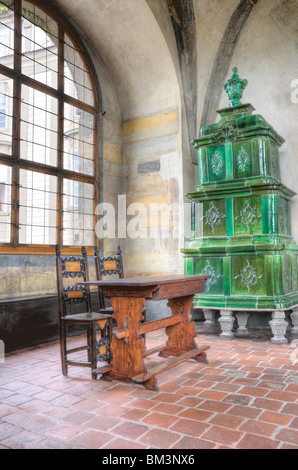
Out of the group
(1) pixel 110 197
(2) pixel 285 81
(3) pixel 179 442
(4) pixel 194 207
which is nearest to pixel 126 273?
(1) pixel 110 197

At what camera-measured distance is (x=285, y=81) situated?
233 inches

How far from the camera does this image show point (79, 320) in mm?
3398

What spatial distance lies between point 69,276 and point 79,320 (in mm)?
567

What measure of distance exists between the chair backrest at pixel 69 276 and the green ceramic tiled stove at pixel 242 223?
1.78 m

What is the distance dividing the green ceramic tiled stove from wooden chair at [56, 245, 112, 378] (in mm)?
1790

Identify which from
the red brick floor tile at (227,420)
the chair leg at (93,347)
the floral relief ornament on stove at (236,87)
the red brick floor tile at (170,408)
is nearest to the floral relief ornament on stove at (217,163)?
the floral relief ornament on stove at (236,87)

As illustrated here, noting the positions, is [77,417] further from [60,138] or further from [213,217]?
[60,138]

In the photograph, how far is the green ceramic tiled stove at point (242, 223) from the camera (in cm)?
484

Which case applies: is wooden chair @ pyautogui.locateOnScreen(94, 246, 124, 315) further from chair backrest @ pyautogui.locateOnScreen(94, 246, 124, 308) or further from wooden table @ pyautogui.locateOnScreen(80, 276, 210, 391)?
wooden table @ pyautogui.locateOnScreen(80, 276, 210, 391)

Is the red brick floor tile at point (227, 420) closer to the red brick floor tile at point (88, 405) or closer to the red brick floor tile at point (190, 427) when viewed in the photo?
the red brick floor tile at point (190, 427)

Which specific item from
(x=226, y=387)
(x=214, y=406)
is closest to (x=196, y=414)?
(x=214, y=406)

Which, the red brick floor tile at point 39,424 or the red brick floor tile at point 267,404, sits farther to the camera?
the red brick floor tile at point 267,404

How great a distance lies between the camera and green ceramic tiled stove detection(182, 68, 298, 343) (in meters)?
4.84

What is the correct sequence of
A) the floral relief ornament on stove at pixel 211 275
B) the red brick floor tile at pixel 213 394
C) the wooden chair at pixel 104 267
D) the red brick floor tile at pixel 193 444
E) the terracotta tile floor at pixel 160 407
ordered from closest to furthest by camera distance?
the red brick floor tile at pixel 193 444, the terracotta tile floor at pixel 160 407, the red brick floor tile at pixel 213 394, the wooden chair at pixel 104 267, the floral relief ornament on stove at pixel 211 275
